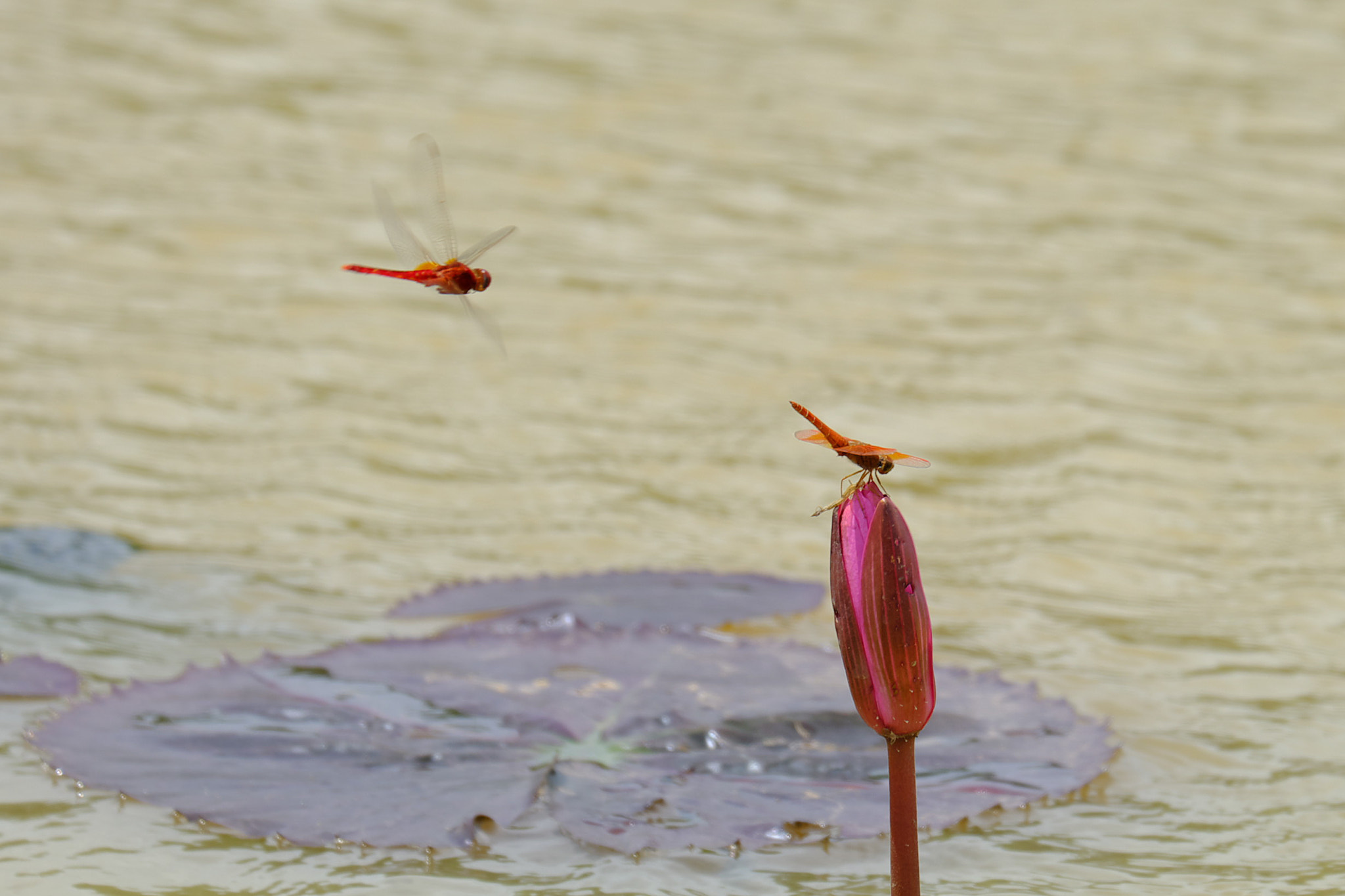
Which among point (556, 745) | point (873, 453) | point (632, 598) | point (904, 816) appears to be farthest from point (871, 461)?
point (632, 598)

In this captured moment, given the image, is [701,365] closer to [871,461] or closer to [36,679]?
[36,679]

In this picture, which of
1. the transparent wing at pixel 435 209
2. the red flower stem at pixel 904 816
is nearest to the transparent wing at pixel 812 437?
the red flower stem at pixel 904 816

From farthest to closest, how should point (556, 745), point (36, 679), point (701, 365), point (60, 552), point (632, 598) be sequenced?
point (701, 365) → point (60, 552) → point (632, 598) → point (36, 679) → point (556, 745)

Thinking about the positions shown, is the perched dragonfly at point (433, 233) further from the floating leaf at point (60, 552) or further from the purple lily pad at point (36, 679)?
the floating leaf at point (60, 552)

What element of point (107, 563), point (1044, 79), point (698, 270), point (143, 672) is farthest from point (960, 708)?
point (1044, 79)

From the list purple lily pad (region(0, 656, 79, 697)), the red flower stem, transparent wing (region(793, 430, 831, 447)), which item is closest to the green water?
purple lily pad (region(0, 656, 79, 697))

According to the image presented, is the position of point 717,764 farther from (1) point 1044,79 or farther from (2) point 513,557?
(1) point 1044,79
